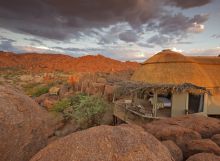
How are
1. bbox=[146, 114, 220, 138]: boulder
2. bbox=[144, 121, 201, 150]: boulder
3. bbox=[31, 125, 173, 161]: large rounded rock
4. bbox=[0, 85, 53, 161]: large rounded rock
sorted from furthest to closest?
1. bbox=[146, 114, 220, 138]: boulder
2. bbox=[144, 121, 201, 150]: boulder
3. bbox=[0, 85, 53, 161]: large rounded rock
4. bbox=[31, 125, 173, 161]: large rounded rock

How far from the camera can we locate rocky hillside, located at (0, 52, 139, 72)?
65.2 meters

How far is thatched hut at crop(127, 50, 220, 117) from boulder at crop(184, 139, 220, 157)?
945 centimetres

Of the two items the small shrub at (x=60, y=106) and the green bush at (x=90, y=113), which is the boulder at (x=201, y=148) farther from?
the small shrub at (x=60, y=106)

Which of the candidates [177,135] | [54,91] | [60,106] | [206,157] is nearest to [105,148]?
[206,157]

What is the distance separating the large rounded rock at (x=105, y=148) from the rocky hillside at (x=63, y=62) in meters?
61.3

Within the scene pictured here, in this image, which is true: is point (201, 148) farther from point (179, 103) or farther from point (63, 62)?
point (63, 62)

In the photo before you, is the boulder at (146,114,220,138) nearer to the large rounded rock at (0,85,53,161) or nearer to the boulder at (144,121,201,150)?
the boulder at (144,121,201,150)

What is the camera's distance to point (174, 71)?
14.5 metres

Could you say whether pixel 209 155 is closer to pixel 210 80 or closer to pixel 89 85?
pixel 210 80

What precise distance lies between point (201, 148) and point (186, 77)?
11.0 meters

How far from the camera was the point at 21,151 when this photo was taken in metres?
2.81

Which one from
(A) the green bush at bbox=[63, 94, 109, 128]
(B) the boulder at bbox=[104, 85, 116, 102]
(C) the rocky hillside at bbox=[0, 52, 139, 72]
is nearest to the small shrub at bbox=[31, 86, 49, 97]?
(B) the boulder at bbox=[104, 85, 116, 102]

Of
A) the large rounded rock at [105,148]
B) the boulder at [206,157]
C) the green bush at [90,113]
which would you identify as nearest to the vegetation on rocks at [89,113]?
the green bush at [90,113]

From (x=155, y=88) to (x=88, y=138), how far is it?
10.9 meters
